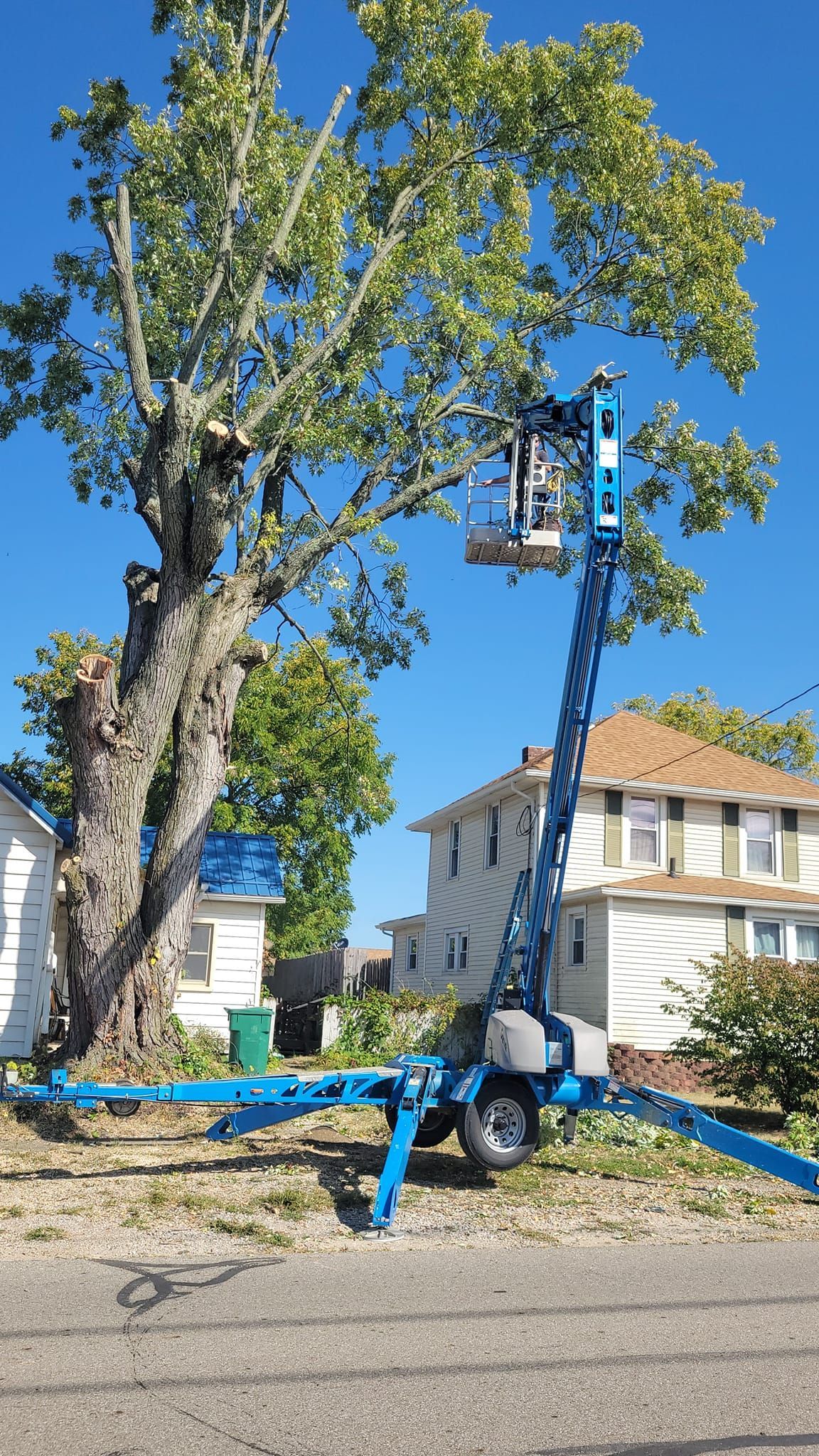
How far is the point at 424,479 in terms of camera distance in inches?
666

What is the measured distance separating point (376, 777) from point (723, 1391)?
2942 centimetres

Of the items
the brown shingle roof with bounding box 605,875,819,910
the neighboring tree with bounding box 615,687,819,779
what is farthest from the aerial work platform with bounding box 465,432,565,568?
the neighboring tree with bounding box 615,687,819,779

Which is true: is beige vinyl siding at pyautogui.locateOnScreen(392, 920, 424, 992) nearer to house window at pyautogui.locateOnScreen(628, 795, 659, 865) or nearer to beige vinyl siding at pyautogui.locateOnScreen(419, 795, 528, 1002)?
beige vinyl siding at pyautogui.locateOnScreen(419, 795, 528, 1002)

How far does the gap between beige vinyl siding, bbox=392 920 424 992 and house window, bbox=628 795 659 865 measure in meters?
8.55

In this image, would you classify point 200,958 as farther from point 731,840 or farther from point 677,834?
point 731,840

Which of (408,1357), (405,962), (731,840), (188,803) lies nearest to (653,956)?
(731,840)

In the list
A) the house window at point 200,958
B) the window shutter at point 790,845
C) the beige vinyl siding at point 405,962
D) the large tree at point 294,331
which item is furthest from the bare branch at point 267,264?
the beige vinyl siding at point 405,962

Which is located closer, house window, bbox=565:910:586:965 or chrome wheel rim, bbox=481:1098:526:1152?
chrome wheel rim, bbox=481:1098:526:1152

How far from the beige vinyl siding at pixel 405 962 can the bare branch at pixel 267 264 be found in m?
19.7

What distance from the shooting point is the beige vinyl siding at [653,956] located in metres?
22.0

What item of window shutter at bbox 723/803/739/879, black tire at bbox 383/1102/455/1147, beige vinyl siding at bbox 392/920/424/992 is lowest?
black tire at bbox 383/1102/455/1147

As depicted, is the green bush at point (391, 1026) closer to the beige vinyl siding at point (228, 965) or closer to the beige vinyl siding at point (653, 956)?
the beige vinyl siding at point (228, 965)

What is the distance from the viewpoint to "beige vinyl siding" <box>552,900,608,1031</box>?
2220cm

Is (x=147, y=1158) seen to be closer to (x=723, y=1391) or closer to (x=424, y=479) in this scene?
(x=723, y=1391)
